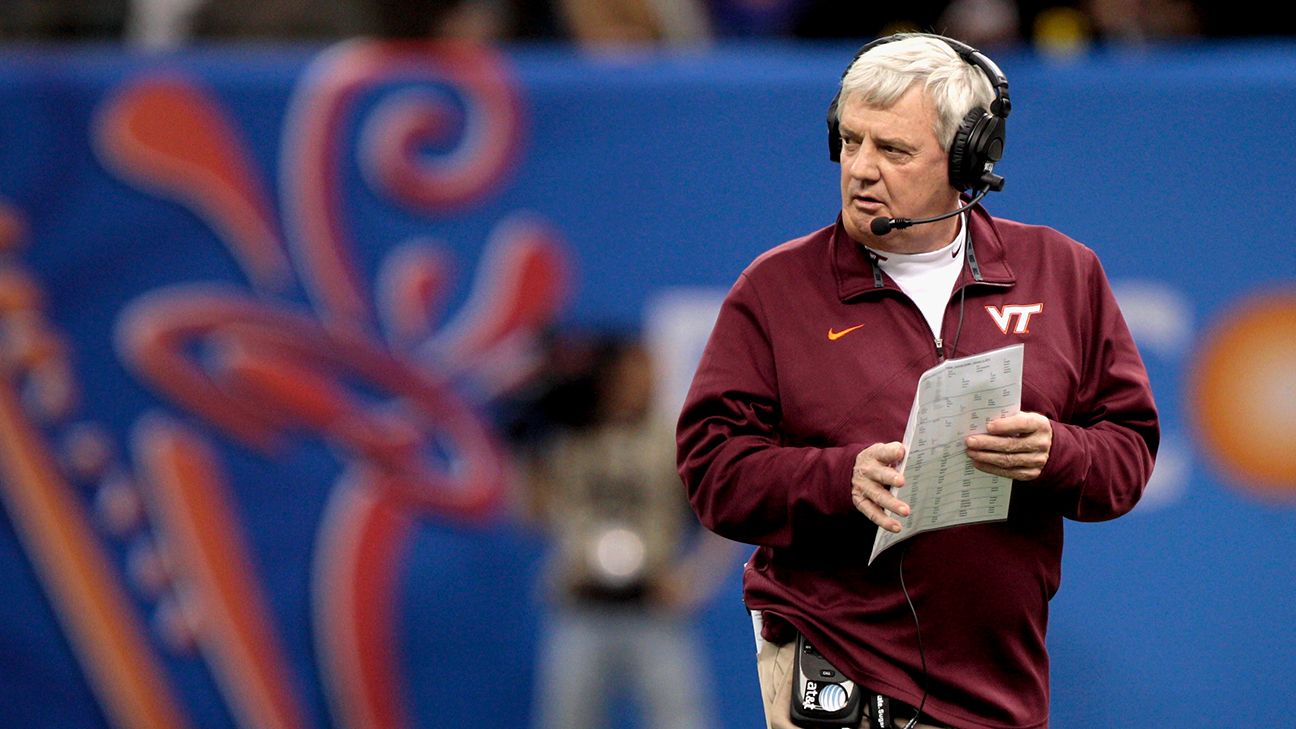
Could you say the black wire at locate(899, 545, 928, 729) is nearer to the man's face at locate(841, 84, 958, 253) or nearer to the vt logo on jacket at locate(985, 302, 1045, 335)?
the vt logo on jacket at locate(985, 302, 1045, 335)

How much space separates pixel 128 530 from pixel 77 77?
1296 mm

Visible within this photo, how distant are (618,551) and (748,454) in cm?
279

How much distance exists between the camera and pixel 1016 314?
2275 mm

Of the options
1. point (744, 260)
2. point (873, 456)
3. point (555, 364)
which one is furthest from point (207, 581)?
point (873, 456)

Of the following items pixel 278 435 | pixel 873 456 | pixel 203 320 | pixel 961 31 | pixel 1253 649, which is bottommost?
pixel 1253 649

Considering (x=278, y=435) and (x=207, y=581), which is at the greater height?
(x=278, y=435)

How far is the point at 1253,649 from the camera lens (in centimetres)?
505

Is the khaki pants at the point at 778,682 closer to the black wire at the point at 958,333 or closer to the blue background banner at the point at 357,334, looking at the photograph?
the black wire at the point at 958,333

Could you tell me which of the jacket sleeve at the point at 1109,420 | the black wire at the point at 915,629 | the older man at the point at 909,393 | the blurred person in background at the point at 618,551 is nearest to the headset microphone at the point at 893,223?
the older man at the point at 909,393

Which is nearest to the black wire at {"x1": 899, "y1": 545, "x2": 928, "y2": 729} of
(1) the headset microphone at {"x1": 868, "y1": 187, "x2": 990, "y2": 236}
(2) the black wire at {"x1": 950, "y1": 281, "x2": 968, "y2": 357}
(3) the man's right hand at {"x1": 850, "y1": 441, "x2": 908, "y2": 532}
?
(3) the man's right hand at {"x1": 850, "y1": 441, "x2": 908, "y2": 532}

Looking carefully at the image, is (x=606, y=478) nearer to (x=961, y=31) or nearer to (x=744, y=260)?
(x=744, y=260)

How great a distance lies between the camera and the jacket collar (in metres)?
2.28

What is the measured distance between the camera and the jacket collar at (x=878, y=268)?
228 cm

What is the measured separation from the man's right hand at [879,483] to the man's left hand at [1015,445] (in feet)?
0.34
